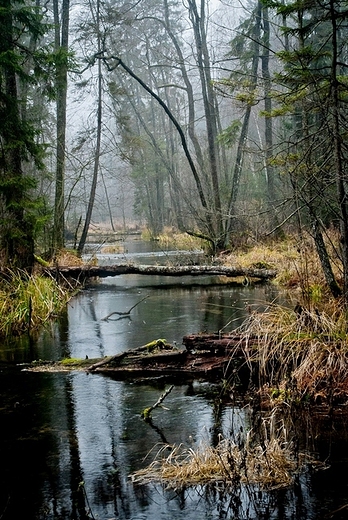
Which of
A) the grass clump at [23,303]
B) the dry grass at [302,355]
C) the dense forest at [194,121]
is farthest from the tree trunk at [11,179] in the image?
the dry grass at [302,355]

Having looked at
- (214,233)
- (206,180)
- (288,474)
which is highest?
(206,180)

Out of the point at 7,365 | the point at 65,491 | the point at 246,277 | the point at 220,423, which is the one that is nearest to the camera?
the point at 65,491

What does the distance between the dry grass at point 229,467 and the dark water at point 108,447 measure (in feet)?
0.36

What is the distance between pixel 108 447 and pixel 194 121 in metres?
20.0

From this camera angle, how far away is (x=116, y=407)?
20.2ft

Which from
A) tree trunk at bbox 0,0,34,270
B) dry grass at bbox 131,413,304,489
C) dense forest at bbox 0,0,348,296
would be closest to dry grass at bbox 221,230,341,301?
dense forest at bbox 0,0,348,296

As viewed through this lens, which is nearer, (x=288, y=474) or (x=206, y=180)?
(x=288, y=474)

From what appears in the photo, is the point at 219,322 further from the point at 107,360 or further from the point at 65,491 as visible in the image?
the point at 65,491

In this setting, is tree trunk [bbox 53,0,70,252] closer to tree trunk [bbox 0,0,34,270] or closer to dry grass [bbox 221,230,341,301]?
tree trunk [bbox 0,0,34,270]

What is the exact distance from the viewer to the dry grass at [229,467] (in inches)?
169

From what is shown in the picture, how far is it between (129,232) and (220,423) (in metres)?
42.6

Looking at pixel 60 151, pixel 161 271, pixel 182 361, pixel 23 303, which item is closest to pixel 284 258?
pixel 161 271

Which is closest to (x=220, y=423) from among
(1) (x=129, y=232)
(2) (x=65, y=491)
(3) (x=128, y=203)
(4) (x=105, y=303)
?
(2) (x=65, y=491)

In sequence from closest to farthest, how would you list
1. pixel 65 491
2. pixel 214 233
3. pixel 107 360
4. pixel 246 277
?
pixel 65 491 < pixel 107 360 < pixel 246 277 < pixel 214 233
